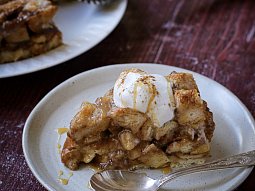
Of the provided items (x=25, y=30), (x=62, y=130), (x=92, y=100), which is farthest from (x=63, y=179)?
(x=25, y=30)

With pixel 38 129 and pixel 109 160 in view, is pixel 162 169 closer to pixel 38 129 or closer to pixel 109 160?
pixel 109 160

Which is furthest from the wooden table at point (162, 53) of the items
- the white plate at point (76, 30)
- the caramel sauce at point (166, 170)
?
the caramel sauce at point (166, 170)

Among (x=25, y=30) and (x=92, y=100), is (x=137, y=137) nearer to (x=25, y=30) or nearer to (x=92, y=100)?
(x=92, y=100)

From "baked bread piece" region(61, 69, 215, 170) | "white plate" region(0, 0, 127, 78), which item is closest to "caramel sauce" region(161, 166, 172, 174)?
"baked bread piece" region(61, 69, 215, 170)

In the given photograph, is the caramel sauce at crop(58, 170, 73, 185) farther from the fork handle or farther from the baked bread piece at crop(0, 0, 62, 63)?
the baked bread piece at crop(0, 0, 62, 63)

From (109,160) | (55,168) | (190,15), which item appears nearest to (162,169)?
(109,160)

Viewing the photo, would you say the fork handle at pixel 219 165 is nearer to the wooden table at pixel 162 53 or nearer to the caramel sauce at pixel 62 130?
the wooden table at pixel 162 53
